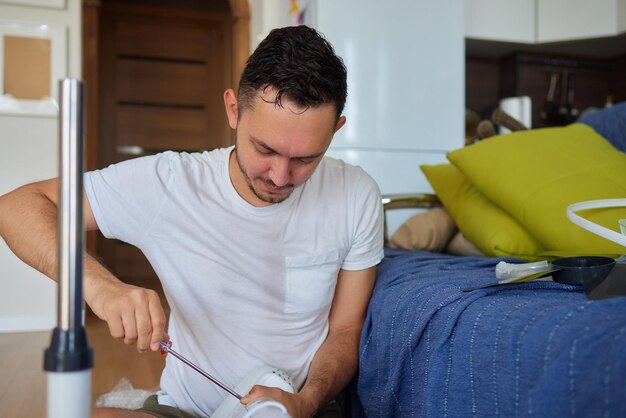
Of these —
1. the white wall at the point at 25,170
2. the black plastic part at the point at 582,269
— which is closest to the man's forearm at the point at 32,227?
the black plastic part at the point at 582,269

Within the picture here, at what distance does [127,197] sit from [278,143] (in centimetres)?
28

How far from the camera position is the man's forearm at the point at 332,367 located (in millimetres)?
962

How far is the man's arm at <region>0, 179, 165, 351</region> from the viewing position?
2.31 feet

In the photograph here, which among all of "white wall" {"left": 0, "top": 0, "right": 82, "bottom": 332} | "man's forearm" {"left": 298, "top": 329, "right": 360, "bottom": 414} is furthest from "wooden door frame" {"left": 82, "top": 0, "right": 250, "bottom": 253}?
"man's forearm" {"left": 298, "top": 329, "right": 360, "bottom": 414}

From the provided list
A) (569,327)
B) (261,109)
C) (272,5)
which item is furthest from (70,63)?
(569,327)

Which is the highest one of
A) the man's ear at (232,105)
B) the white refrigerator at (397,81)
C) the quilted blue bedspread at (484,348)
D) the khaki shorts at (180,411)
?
the white refrigerator at (397,81)

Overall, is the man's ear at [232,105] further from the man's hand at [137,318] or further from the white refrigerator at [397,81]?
the white refrigerator at [397,81]

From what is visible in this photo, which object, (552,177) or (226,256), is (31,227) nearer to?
(226,256)

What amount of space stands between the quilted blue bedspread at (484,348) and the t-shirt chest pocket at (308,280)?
9cm

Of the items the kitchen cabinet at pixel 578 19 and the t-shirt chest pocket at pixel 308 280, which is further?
the kitchen cabinet at pixel 578 19

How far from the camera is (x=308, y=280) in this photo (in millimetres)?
1070

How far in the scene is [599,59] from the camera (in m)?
3.59

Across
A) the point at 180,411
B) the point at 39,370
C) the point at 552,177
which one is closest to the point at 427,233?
the point at 552,177

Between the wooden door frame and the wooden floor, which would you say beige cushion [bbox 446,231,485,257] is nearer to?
the wooden floor
